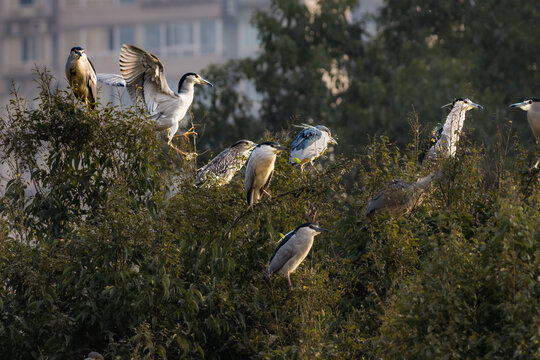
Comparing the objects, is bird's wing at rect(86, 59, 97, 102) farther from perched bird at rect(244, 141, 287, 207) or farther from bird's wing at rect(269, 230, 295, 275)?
bird's wing at rect(269, 230, 295, 275)

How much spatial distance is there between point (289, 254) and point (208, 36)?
154 ft

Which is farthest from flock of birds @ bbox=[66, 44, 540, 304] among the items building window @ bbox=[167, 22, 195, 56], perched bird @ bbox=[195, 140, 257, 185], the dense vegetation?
building window @ bbox=[167, 22, 195, 56]

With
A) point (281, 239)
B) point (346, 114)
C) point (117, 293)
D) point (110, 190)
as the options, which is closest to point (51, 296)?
point (117, 293)

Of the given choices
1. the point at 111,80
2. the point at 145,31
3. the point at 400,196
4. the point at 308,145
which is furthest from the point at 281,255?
the point at 145,31

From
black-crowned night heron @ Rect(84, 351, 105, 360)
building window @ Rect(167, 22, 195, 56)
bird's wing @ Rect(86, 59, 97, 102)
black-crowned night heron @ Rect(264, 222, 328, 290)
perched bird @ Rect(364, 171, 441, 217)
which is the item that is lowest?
building window @ Rect(167, 22, 195, 56)

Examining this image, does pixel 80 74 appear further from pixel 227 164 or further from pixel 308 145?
pixel 308 145

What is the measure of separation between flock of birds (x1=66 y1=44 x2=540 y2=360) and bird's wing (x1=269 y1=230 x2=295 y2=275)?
2.4 inches

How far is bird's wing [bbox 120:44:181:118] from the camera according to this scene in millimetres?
10445

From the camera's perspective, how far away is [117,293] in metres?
7.70

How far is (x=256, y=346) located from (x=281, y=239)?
38.9 inches

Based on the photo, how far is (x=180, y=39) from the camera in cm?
5450

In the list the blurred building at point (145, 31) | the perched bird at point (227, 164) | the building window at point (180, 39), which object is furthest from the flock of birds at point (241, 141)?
the building window at point (180, 39)

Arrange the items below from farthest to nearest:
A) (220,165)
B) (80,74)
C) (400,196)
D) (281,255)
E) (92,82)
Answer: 1. (92,82)
2. (80,74)
3. (220,165)
4. (400,196)
5. (281,255)

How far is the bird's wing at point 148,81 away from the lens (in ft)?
34.3
